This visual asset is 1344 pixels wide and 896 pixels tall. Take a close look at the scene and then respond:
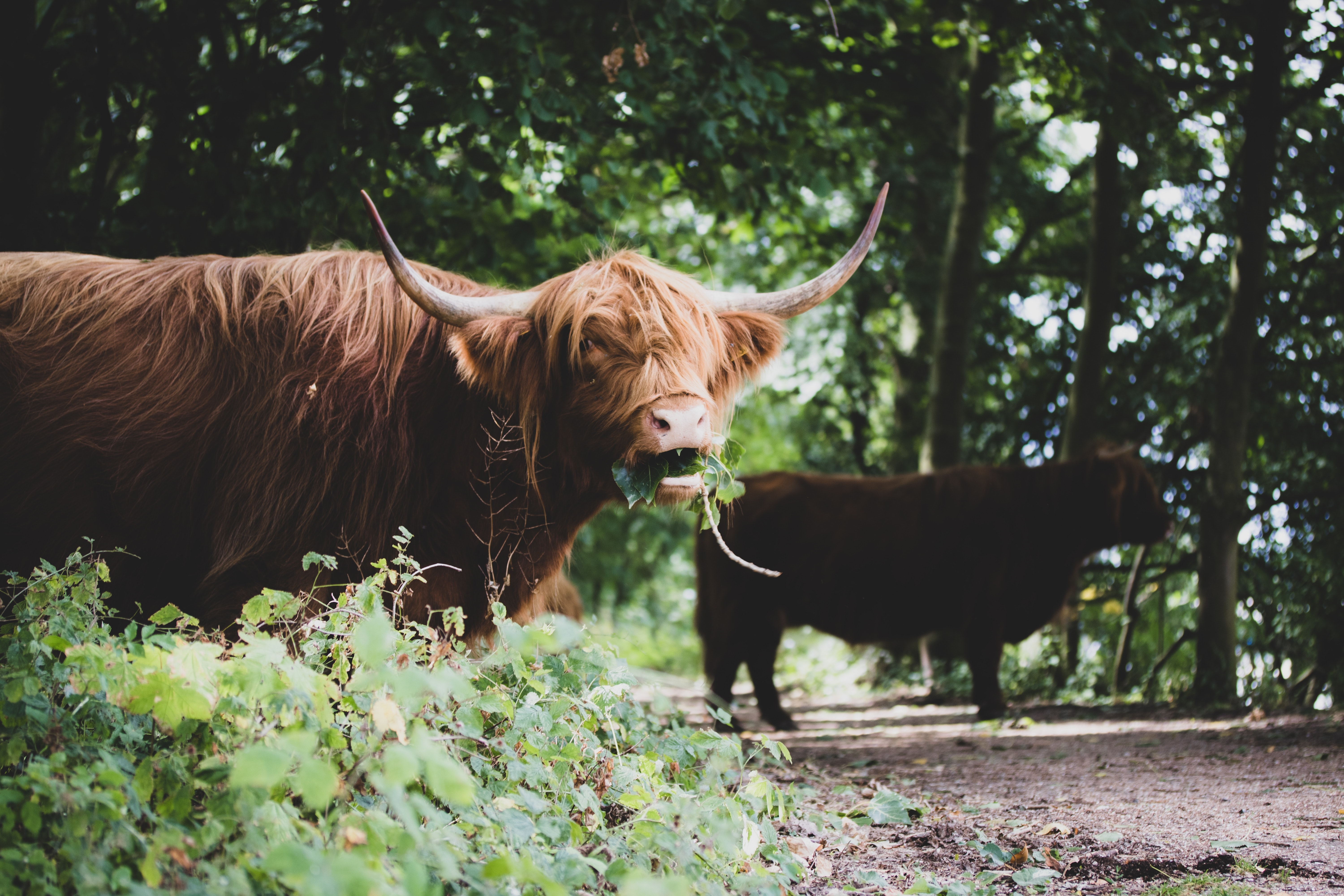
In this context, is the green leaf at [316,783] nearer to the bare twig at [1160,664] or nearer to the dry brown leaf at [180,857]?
the dry brown leaf at [180,857]

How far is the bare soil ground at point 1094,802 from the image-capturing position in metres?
2.38

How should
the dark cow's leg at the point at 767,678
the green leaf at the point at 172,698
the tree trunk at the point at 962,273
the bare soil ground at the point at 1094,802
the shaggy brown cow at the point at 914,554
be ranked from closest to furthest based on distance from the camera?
the green leaf at the point at 172,698 < the bare soil ground at the point at 1094,802 < the dark cow's leg at the point at 767,678 < the shaggy brown cow at the point at 914,554 < the tree trunk at the point at 962,273

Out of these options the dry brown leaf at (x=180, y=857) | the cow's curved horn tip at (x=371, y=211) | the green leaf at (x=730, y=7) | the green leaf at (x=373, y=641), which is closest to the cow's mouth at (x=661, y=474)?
the cow's curved horn tip at (x=371, y=211)

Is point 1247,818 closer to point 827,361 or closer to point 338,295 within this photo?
point 338,295

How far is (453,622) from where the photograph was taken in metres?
2.28

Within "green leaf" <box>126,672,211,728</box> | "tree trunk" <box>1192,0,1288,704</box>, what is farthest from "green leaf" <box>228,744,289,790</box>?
"tree trunk" <box>1192,0,1288,704</box>

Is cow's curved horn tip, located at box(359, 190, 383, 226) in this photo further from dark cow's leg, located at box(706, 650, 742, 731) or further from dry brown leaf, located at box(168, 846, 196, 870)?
dark cow's leg, located at box(706, 650, 742, 731)

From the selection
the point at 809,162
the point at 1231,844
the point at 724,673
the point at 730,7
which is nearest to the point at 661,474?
the point at 1231,844

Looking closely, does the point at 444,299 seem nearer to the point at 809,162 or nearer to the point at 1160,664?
the point at 809,162

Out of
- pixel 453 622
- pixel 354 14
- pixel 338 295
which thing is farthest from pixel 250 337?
pixel 354 14

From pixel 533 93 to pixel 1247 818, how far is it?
3966mm

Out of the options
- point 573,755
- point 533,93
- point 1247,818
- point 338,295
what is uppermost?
point 533,93

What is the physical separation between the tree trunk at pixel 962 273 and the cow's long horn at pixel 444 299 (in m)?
5.26

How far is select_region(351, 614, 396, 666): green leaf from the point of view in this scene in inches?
59.4
